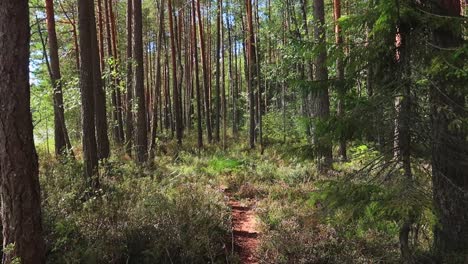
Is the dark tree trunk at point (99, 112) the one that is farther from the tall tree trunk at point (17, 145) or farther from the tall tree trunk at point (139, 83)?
the tall tree trunk at point (17, 145)

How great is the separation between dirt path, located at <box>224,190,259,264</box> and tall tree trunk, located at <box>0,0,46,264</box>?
3.01 m

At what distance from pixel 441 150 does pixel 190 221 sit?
380cm

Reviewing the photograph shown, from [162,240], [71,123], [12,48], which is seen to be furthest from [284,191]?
[71,123]

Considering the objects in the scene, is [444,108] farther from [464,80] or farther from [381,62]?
[381,62]

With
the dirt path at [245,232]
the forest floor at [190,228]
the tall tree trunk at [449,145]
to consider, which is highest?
the tall tree trunk at [449,145]

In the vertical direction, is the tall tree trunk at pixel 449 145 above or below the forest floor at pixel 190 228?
above

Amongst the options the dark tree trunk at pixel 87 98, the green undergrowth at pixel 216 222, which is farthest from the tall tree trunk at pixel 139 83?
the green undergrowth at pixel 216 222

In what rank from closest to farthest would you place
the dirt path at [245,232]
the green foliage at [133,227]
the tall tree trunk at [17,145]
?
the tall tree trunk at [17,145] < the green foliage at [133,227] < the dirt path at [245,232]

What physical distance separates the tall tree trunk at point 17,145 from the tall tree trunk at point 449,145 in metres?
4.20

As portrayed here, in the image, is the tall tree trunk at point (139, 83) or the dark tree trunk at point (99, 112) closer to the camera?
the dark tree trunk at point (99, 112)

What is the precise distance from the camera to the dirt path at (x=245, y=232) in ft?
20.7

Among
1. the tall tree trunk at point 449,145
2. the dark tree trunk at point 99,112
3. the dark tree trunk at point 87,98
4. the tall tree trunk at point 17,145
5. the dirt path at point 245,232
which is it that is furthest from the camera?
the dark tree trunk at point 99,112

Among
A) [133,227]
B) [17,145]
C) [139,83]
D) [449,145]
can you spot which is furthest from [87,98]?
[449,145]


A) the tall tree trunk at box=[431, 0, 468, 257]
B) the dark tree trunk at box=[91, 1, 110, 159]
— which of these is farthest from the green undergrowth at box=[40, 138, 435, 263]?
the dark tree trunk at box=[91, 1, 110, 159]
